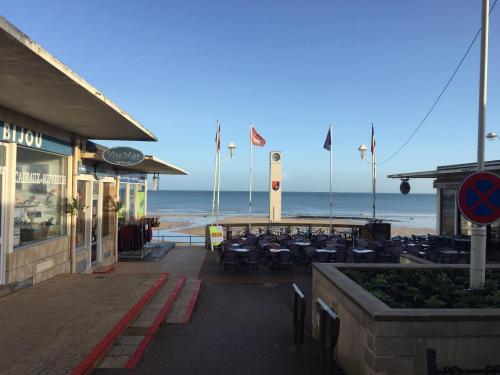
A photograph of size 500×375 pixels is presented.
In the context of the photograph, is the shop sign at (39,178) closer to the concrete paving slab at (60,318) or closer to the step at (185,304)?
the concrete paving slab at (60,318)

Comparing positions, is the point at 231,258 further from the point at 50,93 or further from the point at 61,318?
the point at 50,93

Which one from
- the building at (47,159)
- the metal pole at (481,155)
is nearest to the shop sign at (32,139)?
the building at (47,159)

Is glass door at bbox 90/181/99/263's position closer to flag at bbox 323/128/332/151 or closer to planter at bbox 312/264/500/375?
planter at bbox 312/264/500/375

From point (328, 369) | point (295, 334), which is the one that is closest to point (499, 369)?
point (328, 369)

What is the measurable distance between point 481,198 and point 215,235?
47.1ft

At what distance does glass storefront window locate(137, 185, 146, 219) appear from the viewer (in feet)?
62.1

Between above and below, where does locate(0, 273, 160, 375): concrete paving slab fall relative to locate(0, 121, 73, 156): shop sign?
below

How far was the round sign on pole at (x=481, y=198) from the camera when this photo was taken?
16.2 feet

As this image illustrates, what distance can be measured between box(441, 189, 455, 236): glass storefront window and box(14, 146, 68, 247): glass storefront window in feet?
57.9

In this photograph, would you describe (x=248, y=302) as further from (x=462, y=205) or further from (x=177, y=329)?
(x=462, y=205)

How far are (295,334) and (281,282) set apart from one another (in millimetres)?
5464

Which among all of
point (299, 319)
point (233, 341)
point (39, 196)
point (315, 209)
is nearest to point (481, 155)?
point (299, 319)

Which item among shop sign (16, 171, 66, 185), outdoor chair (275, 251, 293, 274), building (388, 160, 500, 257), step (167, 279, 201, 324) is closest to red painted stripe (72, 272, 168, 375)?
step (167, 279, 201, 324)

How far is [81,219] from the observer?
11.5 meters
